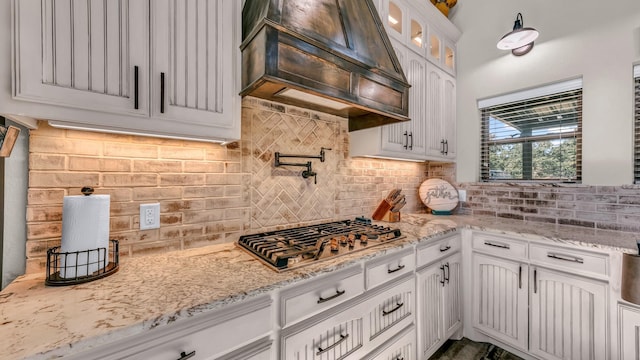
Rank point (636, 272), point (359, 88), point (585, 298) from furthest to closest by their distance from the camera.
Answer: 1. point (585, 298)
2. point (359, 88)
3. point (636, 272)

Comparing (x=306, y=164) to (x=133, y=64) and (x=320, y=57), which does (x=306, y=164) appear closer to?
(x=320, y=57)

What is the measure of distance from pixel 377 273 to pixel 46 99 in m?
1.52

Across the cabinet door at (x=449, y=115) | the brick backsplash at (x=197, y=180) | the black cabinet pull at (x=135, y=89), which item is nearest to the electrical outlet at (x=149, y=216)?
the brick backsplash at (x=197, y=180)

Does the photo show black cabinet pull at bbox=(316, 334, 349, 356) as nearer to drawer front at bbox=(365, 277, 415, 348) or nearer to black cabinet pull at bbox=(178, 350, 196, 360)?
drawer front at bbox=(365, 277, 415, 348)

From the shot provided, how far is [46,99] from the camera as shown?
0.81 meters

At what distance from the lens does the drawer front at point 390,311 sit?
1.31 m

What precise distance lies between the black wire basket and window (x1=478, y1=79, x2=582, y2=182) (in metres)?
3.13

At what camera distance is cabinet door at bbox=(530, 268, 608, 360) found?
150 cm

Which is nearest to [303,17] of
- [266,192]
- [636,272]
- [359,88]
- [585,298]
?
[359,88]

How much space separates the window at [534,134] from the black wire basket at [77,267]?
3.13 m

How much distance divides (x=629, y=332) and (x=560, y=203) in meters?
1.03

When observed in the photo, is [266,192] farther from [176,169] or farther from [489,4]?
[489,4]

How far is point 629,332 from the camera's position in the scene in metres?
1.38

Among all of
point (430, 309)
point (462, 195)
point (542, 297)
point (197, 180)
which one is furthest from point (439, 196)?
point (197, 180)
